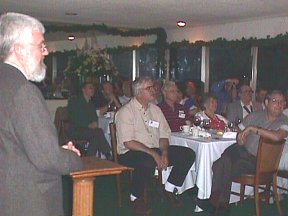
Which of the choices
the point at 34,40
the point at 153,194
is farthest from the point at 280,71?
the point at 34,40

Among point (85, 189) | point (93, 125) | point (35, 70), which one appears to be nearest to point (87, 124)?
point (93, 125)

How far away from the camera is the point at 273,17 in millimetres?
8484

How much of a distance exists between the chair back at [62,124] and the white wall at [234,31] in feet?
11.2

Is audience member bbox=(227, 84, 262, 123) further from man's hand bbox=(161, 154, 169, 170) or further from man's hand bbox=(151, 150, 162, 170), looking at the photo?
man's hand bbox=(151, 150, 162, 170)

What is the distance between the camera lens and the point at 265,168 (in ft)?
15.0

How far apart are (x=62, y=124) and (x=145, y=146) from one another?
276 cm

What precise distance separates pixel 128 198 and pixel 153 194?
32cm

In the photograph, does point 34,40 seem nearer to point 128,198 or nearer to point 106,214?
point 106,214

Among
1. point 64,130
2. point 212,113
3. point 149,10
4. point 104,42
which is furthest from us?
point 104,42

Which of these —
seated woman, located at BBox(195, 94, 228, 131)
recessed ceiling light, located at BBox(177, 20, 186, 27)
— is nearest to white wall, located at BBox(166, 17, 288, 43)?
recessed ceiling light, located at BBox(177, 20, 186, 27)

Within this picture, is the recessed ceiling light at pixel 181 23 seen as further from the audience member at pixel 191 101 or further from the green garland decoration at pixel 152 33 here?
the audience member at pixel 191 101

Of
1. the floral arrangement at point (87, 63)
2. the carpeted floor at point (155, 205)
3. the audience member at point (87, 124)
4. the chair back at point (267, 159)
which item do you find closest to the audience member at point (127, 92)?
the floral arrangement at point (87, 63)

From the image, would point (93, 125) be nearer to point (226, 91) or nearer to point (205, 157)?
point (205, 157)

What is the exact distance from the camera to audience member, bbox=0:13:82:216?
1.91 m
